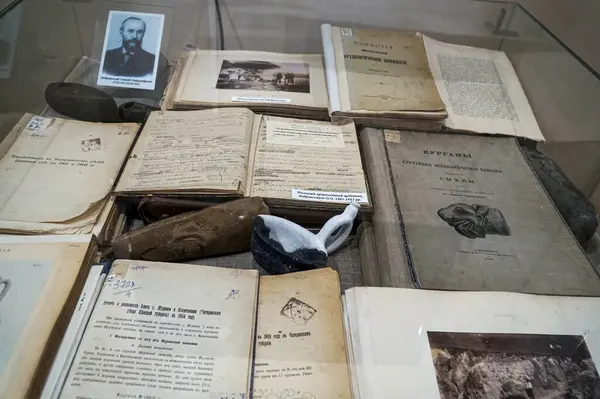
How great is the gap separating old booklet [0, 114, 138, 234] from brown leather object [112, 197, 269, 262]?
0.23 feet

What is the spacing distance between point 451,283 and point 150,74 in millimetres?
624

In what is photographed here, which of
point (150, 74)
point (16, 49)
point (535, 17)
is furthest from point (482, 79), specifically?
point (16, 49)

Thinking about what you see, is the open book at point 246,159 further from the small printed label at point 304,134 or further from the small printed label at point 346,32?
the small printed label at point 346,32

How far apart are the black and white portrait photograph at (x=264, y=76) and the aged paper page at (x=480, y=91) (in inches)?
10.9

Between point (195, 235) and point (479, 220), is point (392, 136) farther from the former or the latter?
point (195, 235)

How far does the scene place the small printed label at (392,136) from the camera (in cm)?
84

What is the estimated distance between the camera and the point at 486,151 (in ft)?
2.79

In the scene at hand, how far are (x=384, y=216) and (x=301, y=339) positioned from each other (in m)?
0.24

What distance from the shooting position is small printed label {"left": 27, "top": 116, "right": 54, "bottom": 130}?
0.80m

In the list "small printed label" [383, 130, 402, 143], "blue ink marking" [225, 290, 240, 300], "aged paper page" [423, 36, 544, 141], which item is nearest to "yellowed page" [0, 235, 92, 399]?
"blue ink marking" [225, 290, 240, 300]

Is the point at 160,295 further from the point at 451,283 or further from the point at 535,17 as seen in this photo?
the point at 535,17

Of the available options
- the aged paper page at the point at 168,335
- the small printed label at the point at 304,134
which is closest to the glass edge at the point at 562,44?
the small printed label at the point at 304,134

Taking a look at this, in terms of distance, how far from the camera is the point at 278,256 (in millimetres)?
627

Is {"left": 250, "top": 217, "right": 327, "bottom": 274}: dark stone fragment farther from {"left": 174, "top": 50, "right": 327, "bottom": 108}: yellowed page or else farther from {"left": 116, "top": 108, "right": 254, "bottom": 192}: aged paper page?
{"left": 174, "top": 50, "right": 327, "bottom": 108}: yellowed page
